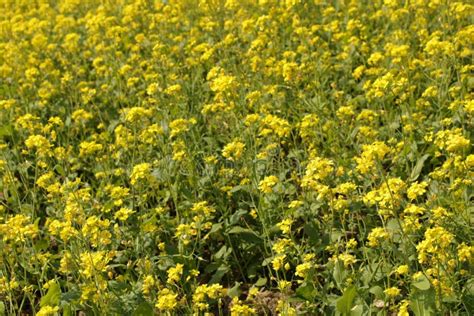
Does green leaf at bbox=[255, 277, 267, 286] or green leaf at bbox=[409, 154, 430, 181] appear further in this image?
green leaf at bbox=[409, 154, 430, 181]

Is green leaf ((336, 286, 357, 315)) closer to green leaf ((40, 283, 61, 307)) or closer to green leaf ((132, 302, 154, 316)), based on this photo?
green leaf ((132, 302, 154, 316))

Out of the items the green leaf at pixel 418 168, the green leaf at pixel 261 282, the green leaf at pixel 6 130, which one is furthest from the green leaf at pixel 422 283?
the green leaf at pixel 6 130

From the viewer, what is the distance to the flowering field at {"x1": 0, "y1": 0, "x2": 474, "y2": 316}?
3127mm

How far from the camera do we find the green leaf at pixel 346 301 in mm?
2980

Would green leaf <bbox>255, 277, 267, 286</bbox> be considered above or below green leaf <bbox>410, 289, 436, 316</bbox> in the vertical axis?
below

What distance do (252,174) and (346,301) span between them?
3.13ft

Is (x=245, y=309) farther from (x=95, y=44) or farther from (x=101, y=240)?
(x=95, y=44)

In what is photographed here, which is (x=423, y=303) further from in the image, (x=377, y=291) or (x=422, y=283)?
(x=377, y=291)

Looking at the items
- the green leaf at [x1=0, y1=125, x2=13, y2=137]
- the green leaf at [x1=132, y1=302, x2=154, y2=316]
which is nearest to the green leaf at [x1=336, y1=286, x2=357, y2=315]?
the green leaf at [x1=132, y1=302, x2=154, y2=316]

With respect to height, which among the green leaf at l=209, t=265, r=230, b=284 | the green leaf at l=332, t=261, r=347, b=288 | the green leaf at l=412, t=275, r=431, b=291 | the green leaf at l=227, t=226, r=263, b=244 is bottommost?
the green leaf at l=209, t=265, r=230, b=284

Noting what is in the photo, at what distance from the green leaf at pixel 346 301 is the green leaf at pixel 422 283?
249 millimetres

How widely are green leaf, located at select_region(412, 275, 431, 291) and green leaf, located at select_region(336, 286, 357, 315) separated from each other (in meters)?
0.25

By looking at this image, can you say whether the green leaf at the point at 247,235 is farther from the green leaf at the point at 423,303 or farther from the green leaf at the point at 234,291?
the green leaf at the point at 423,303

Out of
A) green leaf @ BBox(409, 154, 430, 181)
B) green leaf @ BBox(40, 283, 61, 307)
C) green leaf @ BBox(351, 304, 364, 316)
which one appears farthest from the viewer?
green leaf @ BBox(409, 154, 430, 181)
